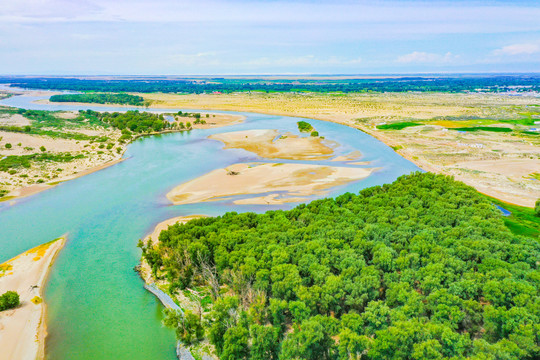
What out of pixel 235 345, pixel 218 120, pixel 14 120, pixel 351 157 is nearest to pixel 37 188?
pixel 235 345

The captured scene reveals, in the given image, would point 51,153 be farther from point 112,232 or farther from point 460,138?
point 460,138

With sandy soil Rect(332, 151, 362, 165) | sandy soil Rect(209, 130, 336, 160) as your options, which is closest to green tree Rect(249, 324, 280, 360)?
sandy soil Rect(332, 151, 362, 165)

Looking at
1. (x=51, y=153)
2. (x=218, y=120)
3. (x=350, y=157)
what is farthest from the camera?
(x=218, y=120)

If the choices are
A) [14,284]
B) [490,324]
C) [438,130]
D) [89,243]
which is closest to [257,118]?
[438,130]

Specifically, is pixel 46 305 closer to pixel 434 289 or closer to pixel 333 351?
pixel 333 351

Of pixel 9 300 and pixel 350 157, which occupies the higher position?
pixel 350 157

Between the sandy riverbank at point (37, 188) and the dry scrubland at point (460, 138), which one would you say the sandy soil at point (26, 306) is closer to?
the sandy riverbank at point (37, 188)

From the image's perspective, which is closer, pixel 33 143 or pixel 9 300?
pixel 9 300
